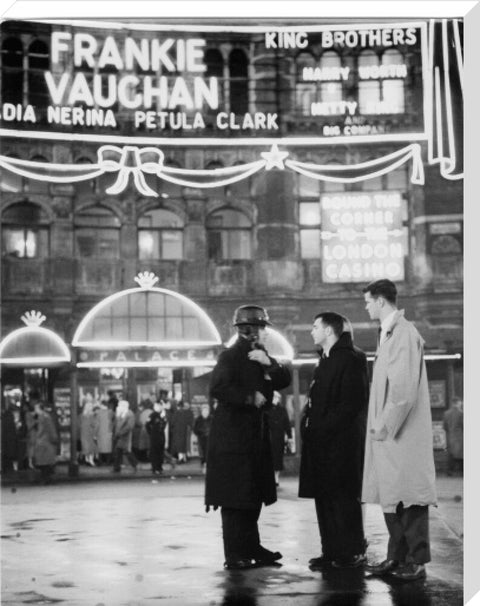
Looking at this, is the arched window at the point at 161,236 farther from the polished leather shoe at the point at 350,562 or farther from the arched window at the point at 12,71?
the polished leather shoe at the point at 350,562

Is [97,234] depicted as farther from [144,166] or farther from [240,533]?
[240,533]

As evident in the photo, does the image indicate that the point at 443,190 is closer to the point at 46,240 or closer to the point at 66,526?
the point at 46,240

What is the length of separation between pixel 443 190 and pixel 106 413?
3120mm

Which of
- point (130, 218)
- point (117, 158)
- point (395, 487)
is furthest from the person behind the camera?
point (130, 218)

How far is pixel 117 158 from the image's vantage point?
597cm

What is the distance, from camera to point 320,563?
5.20 m

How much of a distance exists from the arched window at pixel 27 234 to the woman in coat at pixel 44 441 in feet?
5.87

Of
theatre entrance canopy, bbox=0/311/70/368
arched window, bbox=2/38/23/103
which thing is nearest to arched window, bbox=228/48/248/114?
Answer: arched window, bbox=2/38/23/103

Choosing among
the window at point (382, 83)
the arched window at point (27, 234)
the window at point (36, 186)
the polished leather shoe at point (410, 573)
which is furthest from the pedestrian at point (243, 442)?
the window at point (36, 186)

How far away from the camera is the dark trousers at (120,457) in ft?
26.9

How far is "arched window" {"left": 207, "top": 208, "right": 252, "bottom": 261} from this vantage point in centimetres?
773

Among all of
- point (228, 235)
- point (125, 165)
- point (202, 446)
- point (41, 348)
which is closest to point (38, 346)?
point (41, 348)

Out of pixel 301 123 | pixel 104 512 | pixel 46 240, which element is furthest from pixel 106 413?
pixel 301 123

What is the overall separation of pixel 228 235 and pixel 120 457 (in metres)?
1.66
